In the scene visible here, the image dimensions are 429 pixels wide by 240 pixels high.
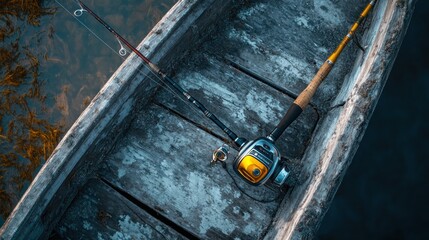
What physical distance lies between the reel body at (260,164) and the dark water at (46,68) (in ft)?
8.78

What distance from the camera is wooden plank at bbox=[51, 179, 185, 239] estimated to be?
9.89 feet

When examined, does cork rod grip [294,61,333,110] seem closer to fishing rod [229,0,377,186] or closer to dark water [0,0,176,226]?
fishing rod [229,0,377,186]

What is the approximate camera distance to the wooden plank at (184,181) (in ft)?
10.2

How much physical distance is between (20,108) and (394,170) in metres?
4.68

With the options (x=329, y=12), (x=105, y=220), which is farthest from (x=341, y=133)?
(x=105, y=220)

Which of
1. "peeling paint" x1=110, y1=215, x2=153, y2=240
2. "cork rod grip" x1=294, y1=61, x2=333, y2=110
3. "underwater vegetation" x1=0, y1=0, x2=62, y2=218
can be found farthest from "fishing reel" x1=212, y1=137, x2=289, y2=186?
"underwater vegetation" x1=0, y1=0, x2=62, y2=218

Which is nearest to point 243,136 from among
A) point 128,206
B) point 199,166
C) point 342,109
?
point 199,166

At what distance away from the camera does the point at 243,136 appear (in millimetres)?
3367

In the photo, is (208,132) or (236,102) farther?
(236,102)

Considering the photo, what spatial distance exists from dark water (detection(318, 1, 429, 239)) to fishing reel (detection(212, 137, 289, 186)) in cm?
209

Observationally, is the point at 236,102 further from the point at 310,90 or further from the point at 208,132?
the point at 310,90

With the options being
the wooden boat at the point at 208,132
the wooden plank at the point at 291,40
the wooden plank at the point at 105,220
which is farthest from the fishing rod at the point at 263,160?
the wooden plank at the point at 105,220

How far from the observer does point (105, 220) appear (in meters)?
3.04

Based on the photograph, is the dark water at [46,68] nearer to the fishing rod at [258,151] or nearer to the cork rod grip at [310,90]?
the fishing rod at [258,151]
